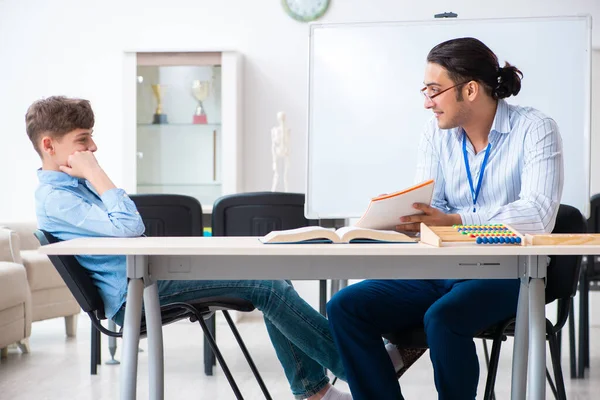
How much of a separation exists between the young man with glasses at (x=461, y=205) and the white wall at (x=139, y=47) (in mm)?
3051

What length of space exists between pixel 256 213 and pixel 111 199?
1357 millimetres

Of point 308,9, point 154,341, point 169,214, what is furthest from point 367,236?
point 308,9

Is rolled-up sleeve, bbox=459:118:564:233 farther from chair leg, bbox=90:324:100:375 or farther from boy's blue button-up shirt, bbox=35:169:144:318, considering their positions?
chair leg, bbox=90:324:100:375

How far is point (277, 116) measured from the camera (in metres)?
5.06

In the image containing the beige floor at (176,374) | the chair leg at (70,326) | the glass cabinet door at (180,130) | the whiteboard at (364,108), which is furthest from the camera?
the glass cabinet door at (180,130)

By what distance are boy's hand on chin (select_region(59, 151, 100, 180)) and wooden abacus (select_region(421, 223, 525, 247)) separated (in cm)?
85

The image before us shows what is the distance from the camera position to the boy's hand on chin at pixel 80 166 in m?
1.98

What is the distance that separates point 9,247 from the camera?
12.5ft

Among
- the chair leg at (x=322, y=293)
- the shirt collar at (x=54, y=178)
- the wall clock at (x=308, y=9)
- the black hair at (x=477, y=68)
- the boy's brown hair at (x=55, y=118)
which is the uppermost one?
the wall clock at (x=308, y=9)

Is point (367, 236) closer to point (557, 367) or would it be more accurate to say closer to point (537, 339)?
point (537, 339)

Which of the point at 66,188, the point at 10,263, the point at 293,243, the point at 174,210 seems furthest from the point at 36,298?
the point at 293,243

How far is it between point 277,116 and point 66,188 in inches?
124

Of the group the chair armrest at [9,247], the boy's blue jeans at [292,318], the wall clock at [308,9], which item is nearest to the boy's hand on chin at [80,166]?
the boy's blue jeans at [292,318]

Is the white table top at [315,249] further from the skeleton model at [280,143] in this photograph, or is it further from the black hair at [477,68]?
the skeleton model at [280,143]
